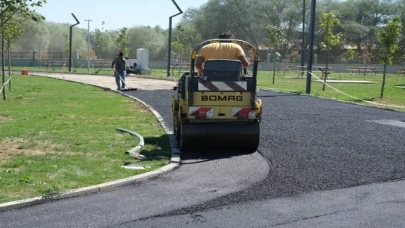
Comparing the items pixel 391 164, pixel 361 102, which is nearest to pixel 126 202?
pixel 391 164

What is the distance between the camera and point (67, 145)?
9.33 meters

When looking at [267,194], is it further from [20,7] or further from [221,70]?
[20,7]

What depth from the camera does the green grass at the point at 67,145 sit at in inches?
267

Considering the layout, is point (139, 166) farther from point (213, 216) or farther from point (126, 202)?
point (213, 216)

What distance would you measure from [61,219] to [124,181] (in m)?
1.48

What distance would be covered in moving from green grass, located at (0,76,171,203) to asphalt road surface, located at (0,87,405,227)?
2.00ft

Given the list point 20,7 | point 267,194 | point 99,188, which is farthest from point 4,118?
point 267,194

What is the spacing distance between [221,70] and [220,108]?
65cm

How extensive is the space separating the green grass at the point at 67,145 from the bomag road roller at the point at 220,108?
66cm

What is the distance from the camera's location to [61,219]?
5.46 m

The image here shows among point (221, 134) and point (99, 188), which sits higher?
point (221, 134)

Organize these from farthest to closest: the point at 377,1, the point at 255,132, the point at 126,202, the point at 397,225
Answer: the point at 377,1 < the point at 255,132 < the point at 126,202 < the point at 397,225

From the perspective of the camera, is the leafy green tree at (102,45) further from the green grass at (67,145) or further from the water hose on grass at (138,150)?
the water hose on grass at (138,150)

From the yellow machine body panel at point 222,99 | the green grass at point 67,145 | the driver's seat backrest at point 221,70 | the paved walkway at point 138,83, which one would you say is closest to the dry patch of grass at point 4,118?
the green grass at point 67,145
